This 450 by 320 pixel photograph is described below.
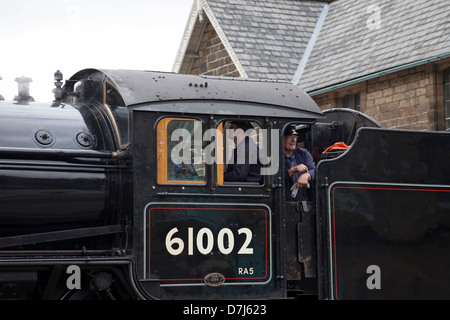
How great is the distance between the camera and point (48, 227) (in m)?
6.75

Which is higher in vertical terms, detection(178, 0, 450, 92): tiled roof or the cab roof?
detection(178, 0, 450, 92): tiled roof

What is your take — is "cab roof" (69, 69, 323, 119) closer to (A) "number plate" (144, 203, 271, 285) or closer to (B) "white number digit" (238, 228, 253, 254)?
(A) "number plate" (144, 203, 271, 285)

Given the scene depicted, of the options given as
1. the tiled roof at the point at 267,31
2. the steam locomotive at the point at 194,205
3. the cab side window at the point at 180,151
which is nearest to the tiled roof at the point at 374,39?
the tiled roof at the point at 267,31

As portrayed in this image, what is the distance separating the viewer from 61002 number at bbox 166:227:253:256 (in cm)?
682

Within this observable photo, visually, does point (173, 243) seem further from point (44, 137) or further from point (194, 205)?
point (44, 137)

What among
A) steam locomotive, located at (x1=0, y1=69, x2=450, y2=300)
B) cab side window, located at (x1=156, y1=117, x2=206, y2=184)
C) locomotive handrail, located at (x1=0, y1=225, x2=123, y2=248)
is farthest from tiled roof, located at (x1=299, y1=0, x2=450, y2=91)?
locomotive handrail, located at (x1=0, y1=225, x2=123, y2=248)

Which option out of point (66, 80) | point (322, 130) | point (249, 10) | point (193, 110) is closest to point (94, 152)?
point (193, 110)

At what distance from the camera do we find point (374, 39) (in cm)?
1764

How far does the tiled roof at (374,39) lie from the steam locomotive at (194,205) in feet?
25.2

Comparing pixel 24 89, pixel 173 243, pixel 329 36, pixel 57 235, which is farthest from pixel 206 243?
pixel 329 36

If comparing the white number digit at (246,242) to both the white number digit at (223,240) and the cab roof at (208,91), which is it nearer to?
the white number digit at (223,240)
